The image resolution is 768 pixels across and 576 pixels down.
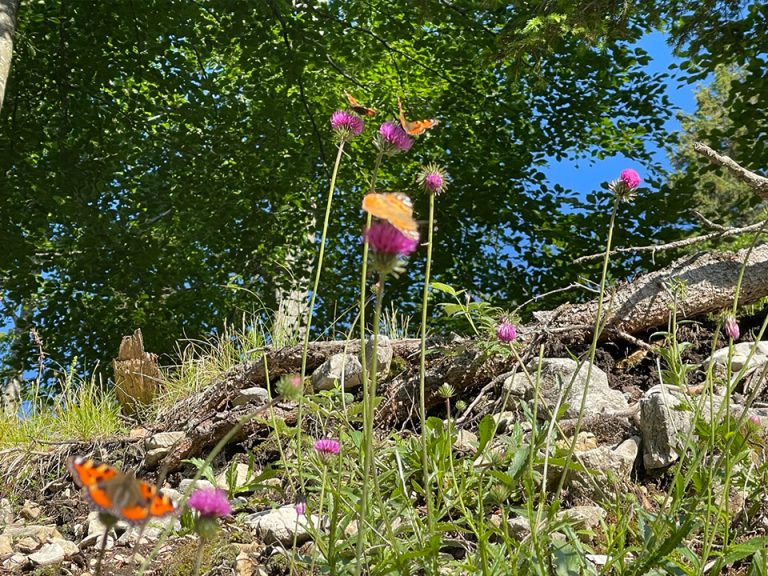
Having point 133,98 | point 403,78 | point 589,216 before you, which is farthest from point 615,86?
point 133,98

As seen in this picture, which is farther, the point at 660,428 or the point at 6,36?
the point at 6,36

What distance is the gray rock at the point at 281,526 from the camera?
2191 mm

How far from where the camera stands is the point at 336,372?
10.6ft

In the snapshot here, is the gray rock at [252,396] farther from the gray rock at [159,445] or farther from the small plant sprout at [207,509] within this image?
the small plant sprout at [207,509]

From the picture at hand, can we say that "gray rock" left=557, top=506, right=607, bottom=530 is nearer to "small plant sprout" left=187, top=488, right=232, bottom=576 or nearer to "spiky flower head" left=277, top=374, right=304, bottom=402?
"spiky flower head" left=277, top=374, right=304, bottom=402

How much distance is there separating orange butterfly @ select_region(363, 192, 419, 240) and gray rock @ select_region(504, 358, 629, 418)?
1775mm

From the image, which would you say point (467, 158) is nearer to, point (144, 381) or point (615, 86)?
point (615, 86)

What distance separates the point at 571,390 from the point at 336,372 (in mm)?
1063

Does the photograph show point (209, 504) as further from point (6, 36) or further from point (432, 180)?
point (6, 36)

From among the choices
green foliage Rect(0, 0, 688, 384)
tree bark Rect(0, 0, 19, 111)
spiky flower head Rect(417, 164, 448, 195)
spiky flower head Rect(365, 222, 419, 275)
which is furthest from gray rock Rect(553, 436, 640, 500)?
green foliage Rect(0, 0, 688, 384)

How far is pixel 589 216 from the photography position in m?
7.83

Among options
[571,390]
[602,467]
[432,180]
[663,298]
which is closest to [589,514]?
[602,467]

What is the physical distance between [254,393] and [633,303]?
1825 millimetres

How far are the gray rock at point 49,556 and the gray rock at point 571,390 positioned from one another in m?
1.66
